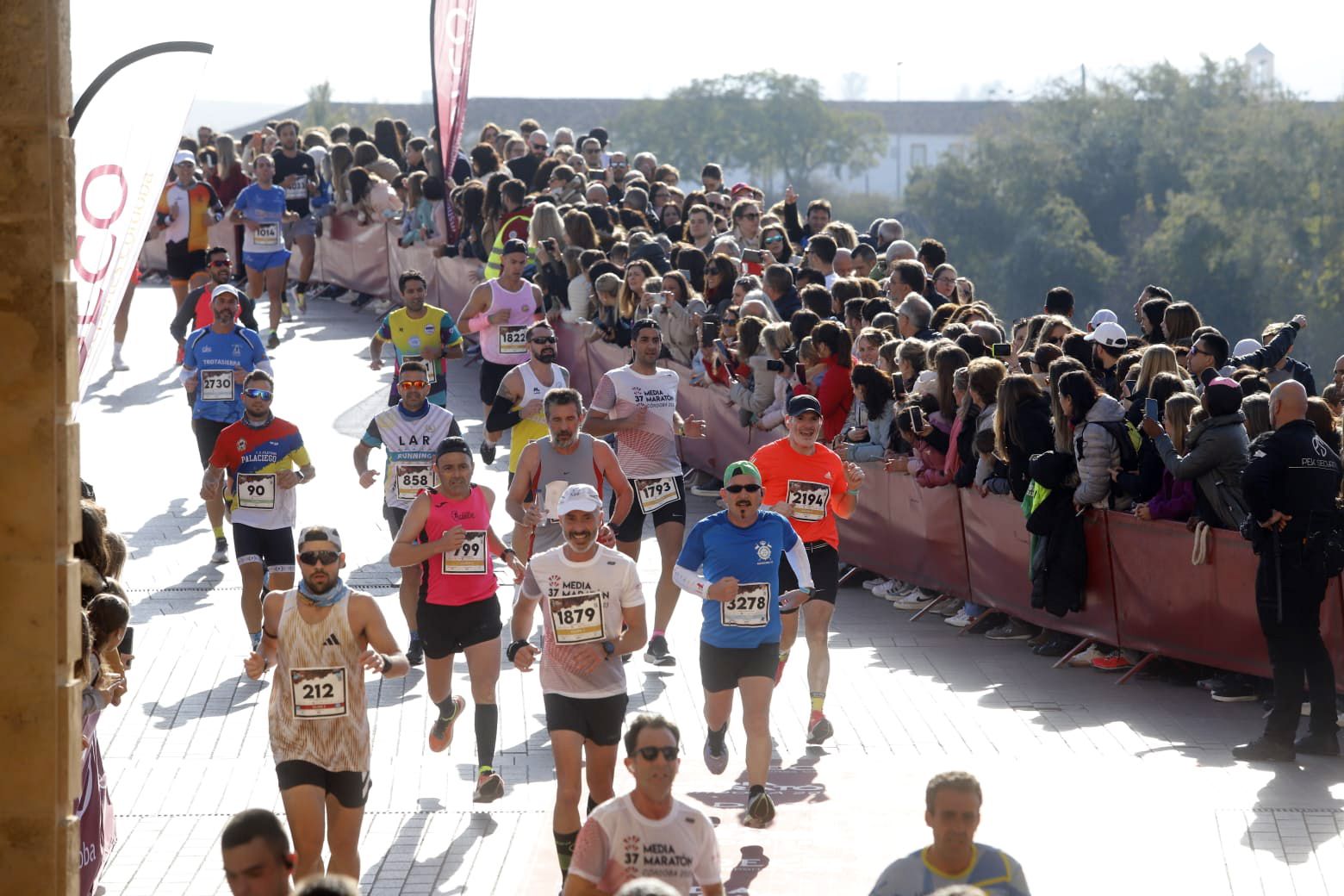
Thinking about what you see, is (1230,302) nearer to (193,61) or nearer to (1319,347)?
(1319,347)

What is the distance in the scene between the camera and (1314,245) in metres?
82.0

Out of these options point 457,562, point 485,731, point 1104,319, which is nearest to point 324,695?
point 485,731

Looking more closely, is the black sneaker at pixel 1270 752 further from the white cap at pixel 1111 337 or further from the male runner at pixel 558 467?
the male runner at pixel 558 467

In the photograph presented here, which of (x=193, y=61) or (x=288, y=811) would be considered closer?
(x=193, y=61)

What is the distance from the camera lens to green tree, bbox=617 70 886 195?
121 meters

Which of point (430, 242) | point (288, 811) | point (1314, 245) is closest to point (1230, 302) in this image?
point (1314, 245)

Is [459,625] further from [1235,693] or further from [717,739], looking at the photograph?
[1235,693]

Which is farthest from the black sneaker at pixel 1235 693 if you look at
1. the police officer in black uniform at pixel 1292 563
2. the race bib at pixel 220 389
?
the race bib at pixel 220 389

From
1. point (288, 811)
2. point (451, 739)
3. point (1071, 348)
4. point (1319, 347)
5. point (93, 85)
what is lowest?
point (1319, 347)

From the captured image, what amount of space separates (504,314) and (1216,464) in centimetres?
651

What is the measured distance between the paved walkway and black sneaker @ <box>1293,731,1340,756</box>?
7 centimetres

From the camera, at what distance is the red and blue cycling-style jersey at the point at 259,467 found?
464 inches

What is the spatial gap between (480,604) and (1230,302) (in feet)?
254

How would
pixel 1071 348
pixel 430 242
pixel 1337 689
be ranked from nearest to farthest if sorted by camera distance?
pixel 1337 689
pixel 1071 348
pixel 430 242
